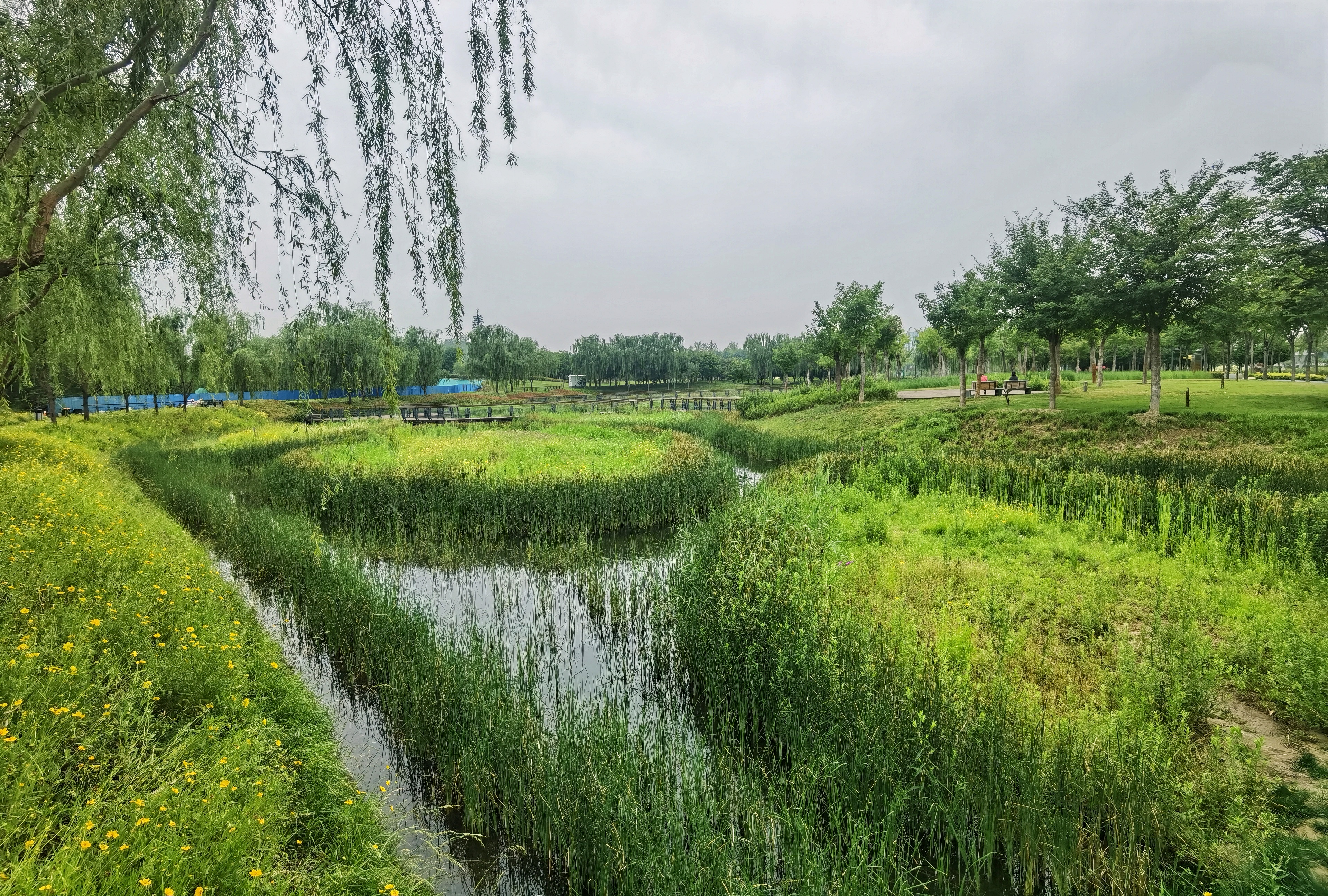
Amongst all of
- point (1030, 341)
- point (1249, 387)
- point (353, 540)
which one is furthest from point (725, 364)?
point (353, 540)

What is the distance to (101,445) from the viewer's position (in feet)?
73.5

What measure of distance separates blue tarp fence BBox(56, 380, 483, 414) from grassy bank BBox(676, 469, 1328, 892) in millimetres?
36091

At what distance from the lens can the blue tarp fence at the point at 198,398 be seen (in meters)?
42.0

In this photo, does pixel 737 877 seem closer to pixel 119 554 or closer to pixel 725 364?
pixel 119 554

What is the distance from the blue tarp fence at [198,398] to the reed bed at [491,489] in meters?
22.8

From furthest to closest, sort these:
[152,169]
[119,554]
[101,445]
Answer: [101,445] < [152,169] < [119,554]

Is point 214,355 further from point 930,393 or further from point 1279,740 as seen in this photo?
point 930,393

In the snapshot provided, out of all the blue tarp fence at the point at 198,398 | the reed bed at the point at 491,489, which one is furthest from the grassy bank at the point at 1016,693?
the blue tarp fence at the point at 198,398

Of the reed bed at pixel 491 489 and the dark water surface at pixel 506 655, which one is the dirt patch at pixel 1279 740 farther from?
the reed bed at pixel 491 489

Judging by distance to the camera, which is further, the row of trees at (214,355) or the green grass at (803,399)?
the green grass at (803,399)

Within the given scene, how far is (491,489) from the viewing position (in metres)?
12.8

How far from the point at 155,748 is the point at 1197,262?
2427 centimetres

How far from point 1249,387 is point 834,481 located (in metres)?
24.4

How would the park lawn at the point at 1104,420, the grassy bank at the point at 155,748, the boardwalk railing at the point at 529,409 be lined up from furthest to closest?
1. the boardwalk railing at the point at 529,409
2. the park lawn at the point at 1104,420
3. the grassy bank at the point at 155,748
